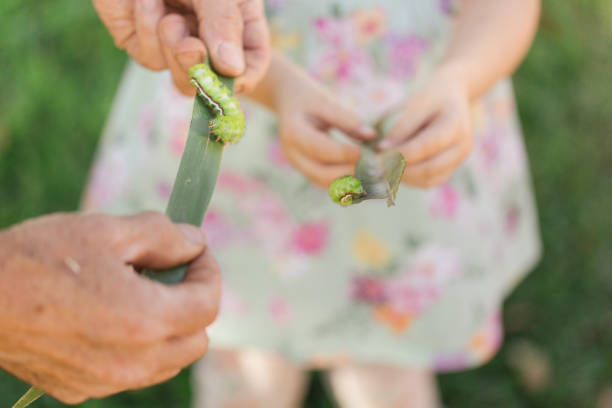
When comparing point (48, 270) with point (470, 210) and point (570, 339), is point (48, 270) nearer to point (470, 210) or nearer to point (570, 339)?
point (470, 210)

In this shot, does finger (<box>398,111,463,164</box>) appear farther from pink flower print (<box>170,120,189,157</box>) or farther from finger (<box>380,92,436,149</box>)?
pink flower print (<box>170,120,189,157</box>)

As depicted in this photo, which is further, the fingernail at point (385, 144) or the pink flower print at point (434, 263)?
the pink flower print at point (434, 263)

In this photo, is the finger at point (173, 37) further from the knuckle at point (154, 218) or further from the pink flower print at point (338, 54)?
the pink flower print at point (338, 54)

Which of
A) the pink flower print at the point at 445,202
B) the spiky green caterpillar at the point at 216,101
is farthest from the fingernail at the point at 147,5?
the pink flower print at the point at 445,202

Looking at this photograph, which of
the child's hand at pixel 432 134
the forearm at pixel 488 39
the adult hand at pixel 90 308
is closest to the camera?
the adult hand at pixel 90 308

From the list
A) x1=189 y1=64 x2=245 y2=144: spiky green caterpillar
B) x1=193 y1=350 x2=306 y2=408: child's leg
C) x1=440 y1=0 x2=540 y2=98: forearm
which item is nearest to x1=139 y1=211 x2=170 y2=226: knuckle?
x1=189 y1=64 x2=245 y2=144: spiky green caterpillar

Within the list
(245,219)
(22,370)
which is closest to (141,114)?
(245,219)
